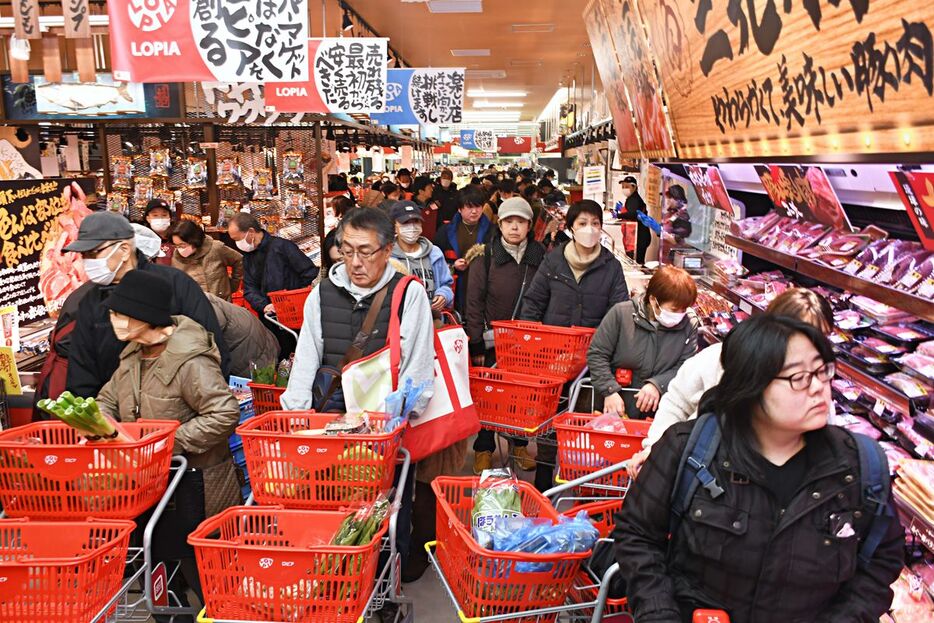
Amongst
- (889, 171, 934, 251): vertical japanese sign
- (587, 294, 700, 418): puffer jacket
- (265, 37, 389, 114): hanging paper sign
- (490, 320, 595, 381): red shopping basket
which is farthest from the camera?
(265, 37, 389, 114): hanging paper sign

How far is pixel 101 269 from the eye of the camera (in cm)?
388

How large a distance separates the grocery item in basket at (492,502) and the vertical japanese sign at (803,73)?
1.87 metres

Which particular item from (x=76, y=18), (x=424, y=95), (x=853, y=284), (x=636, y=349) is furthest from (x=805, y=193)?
(x=424, y=95)

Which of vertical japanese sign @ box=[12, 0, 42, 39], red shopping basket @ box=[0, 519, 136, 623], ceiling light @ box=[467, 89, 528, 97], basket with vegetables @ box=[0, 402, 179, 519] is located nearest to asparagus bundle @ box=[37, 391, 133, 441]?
basket with vegetables @ box=[0, 402, 179, 519]

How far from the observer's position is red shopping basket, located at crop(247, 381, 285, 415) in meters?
4.21

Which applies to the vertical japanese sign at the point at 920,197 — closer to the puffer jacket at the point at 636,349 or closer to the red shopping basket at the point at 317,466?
the puffer jacket at the point at 636,349

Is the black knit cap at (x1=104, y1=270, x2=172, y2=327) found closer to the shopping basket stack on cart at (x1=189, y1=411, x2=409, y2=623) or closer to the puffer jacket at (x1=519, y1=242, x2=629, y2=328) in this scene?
the shopping basket stack on cart at (x1=189, y1=411, x2=409, y2=623)

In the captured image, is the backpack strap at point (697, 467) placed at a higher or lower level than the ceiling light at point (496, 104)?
lower

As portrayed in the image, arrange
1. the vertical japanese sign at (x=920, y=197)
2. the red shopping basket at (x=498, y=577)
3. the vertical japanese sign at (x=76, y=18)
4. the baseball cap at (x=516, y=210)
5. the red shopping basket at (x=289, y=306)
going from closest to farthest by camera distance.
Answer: the red shopping basket at (x=498, y=577) < the vertical japanese sign at (x=920, y=197) < the vertical japanese sign at (x=76, y=18) < the baseball cap at (x=516, y=210) < the red shopping basket at (x=289, y=306)

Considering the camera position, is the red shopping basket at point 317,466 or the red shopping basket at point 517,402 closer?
the red shopping basket at point 317,466

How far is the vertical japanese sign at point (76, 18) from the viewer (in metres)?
5.46

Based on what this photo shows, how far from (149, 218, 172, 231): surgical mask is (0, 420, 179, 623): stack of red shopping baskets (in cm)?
418

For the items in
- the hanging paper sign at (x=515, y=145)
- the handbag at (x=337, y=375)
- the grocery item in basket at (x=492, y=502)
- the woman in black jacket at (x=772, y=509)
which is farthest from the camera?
the hanging paper sign at (x=515, y=145)

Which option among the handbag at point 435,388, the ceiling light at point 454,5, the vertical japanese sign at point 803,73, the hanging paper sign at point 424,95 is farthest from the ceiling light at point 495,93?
the handbag at point 435,388
